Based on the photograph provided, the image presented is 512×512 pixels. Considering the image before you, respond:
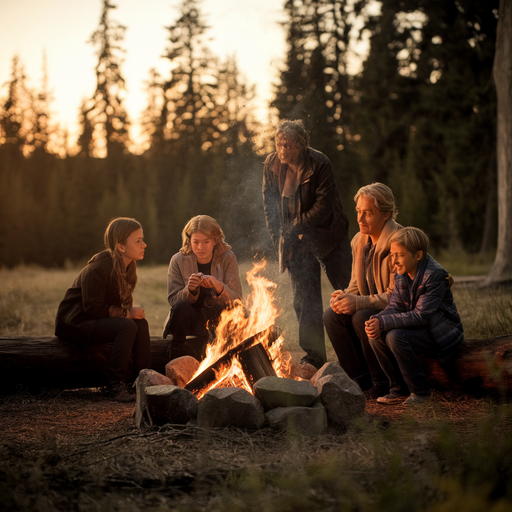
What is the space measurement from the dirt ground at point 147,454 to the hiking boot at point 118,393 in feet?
1.12

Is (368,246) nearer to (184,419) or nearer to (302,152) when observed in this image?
(302,152)

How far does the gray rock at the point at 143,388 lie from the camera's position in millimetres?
3289

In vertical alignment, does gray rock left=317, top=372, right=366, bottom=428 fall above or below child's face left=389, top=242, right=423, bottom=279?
below

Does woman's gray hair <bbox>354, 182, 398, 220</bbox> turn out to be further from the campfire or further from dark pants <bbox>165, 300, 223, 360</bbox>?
dark pants <bbox>165, 300, 223, 360</bbox>

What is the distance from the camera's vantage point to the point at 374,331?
371 centimetres

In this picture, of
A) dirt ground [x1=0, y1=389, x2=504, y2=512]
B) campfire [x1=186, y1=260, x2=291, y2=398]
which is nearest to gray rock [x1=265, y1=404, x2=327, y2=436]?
dirt ground [x1=0, y1=389, x2=504, y2=512]

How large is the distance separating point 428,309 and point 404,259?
368 mm

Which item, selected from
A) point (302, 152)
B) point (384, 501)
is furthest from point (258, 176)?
point (384, 501)

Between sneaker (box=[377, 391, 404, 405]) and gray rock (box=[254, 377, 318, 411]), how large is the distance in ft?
2.25

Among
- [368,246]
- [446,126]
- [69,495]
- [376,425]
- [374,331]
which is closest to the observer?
[69,495]

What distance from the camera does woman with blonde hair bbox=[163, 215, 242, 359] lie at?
443cm

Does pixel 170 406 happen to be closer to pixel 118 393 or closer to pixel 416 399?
pixel 118 393

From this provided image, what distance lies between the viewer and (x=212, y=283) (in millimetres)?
4324

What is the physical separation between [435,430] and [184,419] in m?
1.43
